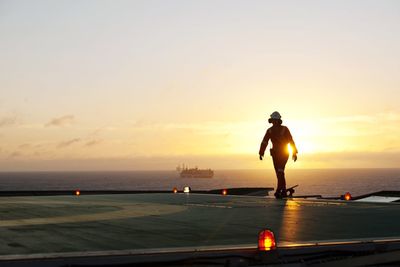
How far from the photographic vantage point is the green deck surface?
6.77 m

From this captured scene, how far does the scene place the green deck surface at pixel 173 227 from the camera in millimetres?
6766

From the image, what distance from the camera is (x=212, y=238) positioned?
23.6ft

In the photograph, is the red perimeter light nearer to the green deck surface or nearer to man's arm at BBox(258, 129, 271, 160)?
the green deck surface

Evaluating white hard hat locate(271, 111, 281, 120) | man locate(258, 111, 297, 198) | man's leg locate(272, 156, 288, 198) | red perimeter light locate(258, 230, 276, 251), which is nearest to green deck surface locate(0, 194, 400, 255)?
red perimeter light locate(258, 230, 276, 251)

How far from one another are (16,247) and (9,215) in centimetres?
462

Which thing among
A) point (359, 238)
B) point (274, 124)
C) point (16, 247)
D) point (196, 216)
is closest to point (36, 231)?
point (16, 247)

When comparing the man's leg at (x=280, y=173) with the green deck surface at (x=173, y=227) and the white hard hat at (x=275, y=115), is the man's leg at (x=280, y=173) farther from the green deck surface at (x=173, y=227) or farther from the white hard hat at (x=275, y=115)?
the green deck surface at (x=173, y=227)

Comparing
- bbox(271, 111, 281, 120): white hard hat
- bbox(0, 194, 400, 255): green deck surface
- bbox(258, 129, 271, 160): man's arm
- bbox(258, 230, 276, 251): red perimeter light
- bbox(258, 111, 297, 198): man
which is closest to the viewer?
bbox(258, 230, 276, 251): red perimeter light

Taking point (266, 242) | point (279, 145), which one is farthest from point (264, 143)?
point (266, 242)

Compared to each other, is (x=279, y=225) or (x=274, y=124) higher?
(x=274, y=124)

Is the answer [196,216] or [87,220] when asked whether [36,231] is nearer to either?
[87,220]

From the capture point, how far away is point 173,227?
858cm

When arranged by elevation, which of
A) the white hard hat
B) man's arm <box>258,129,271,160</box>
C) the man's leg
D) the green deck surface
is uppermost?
the white hard hat

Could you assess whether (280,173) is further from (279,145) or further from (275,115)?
(275,115)
